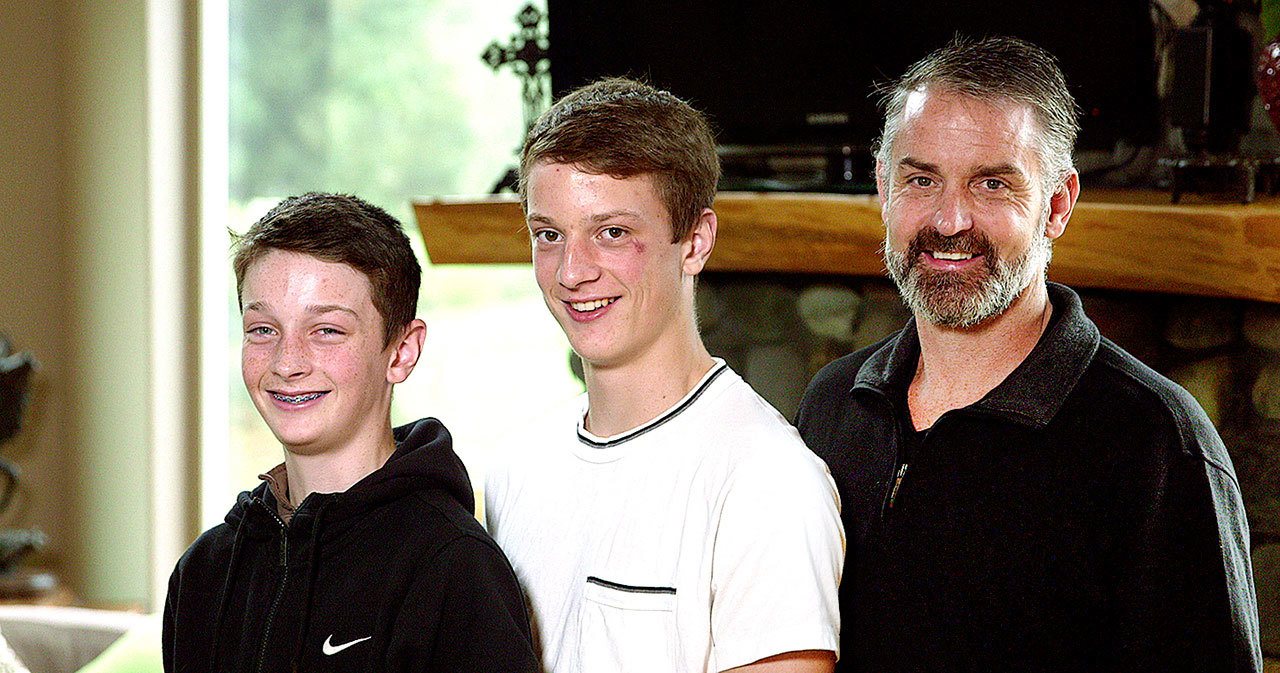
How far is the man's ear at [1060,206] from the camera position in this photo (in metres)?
1.66

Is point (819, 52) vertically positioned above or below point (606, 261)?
above

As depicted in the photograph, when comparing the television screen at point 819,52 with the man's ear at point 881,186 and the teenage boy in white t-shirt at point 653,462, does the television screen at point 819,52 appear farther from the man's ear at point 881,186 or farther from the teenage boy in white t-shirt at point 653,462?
the teenage boy in white t-shirt at point 653,462

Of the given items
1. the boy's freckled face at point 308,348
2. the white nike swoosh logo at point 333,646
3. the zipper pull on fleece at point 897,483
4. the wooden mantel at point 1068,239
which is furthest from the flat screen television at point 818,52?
the white nike swoosh logo at point 333,646

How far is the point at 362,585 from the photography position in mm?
1504

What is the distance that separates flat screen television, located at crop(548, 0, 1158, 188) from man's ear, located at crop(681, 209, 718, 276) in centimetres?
109

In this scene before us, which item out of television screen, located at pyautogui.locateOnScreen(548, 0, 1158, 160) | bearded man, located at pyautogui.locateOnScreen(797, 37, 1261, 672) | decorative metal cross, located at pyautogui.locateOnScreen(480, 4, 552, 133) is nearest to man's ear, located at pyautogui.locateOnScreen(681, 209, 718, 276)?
bearded man, located at pyautogui.locateOnScreen(797, 37, 1261, 672)

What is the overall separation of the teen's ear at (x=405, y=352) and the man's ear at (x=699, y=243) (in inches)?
13.2

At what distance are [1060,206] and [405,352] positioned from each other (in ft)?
2.65

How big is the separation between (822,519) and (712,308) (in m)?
1.62

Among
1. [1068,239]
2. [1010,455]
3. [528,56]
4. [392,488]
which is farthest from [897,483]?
[528,56]

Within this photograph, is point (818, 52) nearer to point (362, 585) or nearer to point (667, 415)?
point (667, 415)

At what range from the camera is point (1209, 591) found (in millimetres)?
1475

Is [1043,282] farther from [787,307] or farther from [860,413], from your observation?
[787,307]

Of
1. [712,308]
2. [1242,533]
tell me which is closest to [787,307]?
[712,308]
